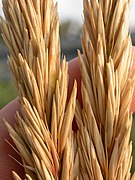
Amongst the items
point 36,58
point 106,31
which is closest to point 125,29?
point 106,31

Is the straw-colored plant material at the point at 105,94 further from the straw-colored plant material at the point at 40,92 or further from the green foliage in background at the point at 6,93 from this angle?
the green foliage in background at the point at 6,93

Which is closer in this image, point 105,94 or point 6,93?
point 105,94

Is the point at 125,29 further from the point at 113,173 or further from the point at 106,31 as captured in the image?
the point at 113,173

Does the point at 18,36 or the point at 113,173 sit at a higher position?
the point at 18,36

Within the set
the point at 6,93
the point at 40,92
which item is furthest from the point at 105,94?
the point at 6,93

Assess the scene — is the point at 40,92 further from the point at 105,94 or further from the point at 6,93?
the point at 6,93
